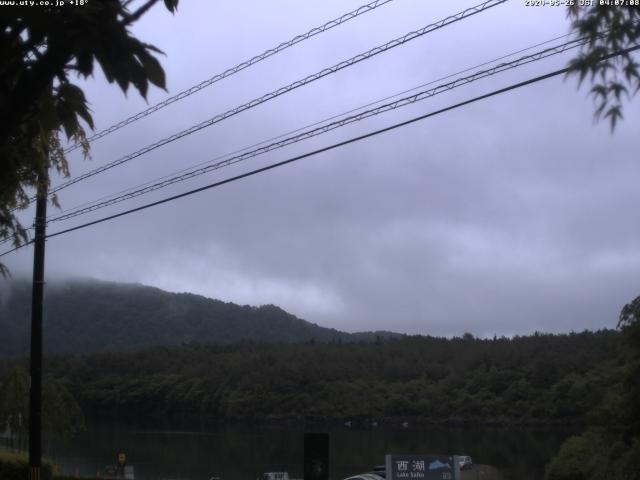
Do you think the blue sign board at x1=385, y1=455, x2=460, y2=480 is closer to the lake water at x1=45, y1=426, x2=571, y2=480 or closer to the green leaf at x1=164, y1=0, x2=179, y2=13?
the green leaf at x1=164, y1=0, x2=179, y2=13

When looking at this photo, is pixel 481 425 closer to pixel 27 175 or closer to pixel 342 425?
pixel 342 425

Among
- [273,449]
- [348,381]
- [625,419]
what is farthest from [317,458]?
[348,381]

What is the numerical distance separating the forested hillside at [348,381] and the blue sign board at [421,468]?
220 feet

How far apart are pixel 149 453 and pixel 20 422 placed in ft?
152

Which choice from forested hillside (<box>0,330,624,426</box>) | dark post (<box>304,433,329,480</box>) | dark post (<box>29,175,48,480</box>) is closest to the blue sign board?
dark post (<box>304,433,329,480</box>)

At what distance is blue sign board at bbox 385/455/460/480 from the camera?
982 inches

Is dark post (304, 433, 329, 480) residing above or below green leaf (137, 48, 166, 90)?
below

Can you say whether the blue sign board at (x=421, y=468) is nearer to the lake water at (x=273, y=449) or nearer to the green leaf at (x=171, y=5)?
the green leaf at (x=171, y=5)

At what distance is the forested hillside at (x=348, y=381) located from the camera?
99.5m

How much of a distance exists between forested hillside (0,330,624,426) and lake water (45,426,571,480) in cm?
487

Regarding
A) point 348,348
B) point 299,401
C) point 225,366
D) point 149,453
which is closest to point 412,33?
point 149,453

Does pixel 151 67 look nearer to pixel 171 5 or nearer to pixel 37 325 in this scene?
pixel 171 5

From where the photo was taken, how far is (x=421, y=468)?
25.1m

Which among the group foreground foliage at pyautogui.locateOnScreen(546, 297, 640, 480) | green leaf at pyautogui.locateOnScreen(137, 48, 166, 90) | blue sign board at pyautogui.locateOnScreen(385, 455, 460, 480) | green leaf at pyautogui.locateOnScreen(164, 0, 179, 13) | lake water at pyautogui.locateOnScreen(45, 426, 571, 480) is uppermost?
green leaf at pyautogui.locateOnScreen(164, 0, 179, 13)
